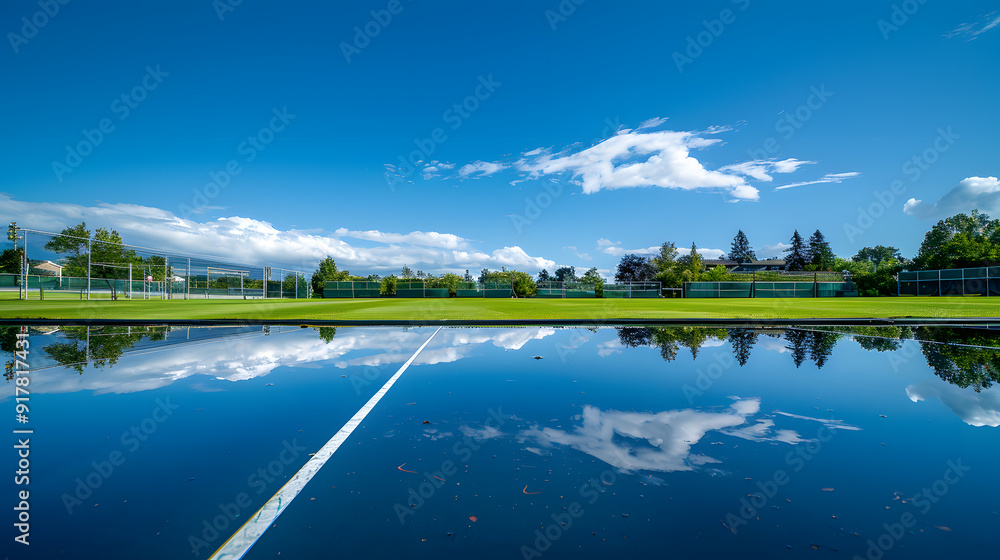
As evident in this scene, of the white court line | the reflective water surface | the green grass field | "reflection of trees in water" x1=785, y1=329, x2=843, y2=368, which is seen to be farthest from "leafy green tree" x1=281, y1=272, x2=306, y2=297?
the white court line

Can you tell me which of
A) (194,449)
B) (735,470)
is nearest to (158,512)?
(194,449)

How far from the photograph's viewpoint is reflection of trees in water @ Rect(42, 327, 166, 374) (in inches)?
256

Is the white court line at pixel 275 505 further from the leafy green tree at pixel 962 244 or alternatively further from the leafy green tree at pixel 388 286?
the leafy green tree at pixel 962 244

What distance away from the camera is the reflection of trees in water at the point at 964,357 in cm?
544

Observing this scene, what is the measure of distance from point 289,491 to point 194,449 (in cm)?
123

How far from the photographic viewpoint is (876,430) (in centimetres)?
350

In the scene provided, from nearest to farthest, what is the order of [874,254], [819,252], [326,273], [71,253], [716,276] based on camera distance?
[71,253], [716,276], [326,273], [819,252], [874,254]

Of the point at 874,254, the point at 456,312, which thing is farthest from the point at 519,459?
the point at 874,254

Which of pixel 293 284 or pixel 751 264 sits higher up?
pixel 751 264

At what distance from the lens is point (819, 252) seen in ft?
322

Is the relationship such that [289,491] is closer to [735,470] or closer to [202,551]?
[202,551]

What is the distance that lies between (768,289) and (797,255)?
224 feet

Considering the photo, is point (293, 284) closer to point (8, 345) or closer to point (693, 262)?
point (8, 345)

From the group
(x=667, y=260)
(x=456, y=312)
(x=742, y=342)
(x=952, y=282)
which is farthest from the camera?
(x=667, y=260)
